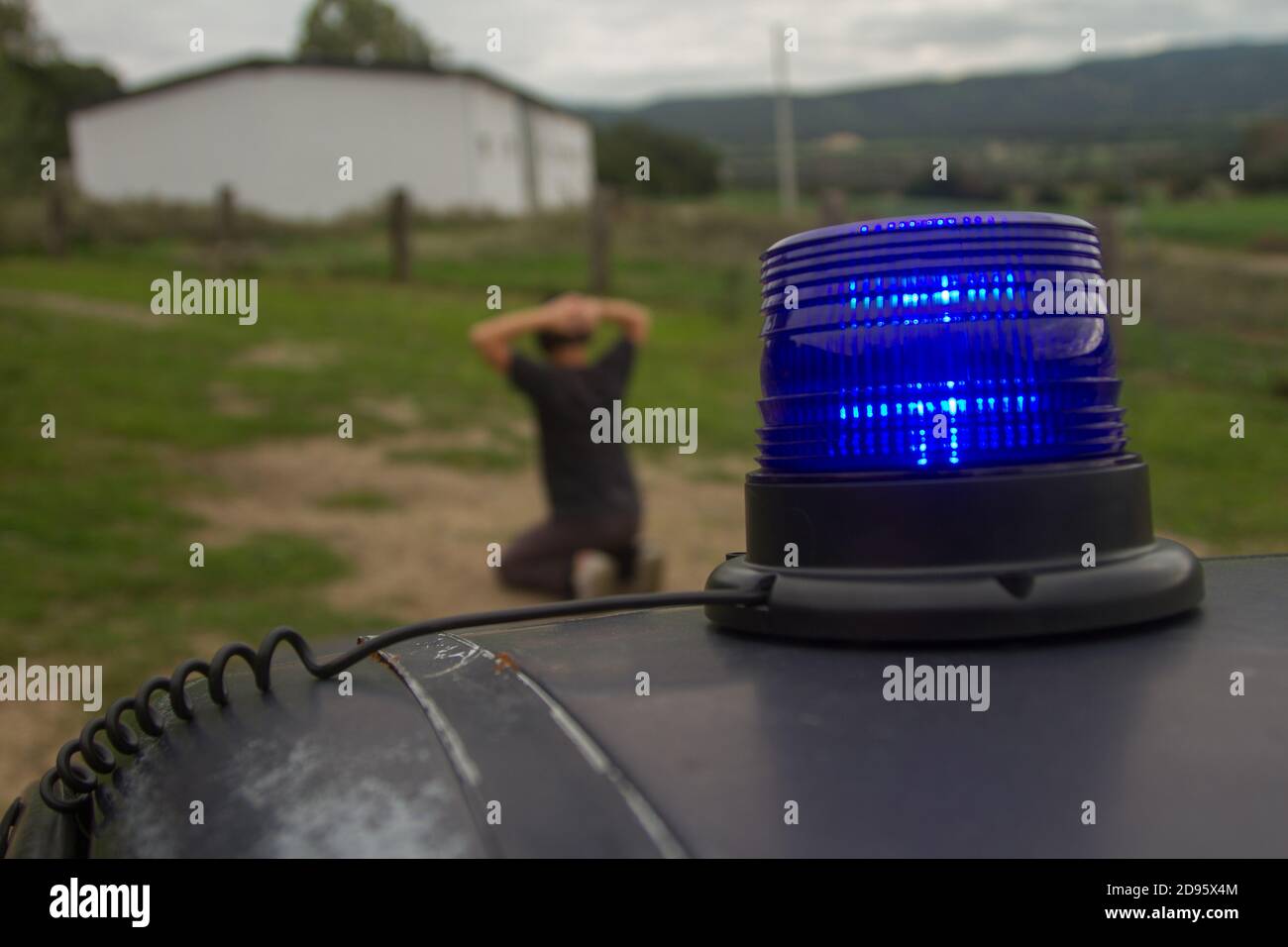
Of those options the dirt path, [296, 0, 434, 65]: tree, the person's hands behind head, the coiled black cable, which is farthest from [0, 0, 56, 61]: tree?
the coiled black cable

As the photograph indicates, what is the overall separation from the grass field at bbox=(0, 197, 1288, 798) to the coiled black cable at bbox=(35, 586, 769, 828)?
3.50m

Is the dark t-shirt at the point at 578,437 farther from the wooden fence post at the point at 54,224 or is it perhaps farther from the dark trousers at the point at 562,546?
the wooden fence post at the point at 54,224

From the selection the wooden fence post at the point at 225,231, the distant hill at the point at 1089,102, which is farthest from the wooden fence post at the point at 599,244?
the wooden fence post at the point at 225,231

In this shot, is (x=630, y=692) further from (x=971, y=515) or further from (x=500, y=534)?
(x=500, y=534)

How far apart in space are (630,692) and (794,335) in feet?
1.28

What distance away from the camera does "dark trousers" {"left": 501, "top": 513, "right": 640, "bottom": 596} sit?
25.2 ft

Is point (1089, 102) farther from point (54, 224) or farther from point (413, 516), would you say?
point (413, 516)

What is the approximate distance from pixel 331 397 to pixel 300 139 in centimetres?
2551

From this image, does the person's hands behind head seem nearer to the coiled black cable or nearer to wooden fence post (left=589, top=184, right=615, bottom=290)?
the coiled black cable

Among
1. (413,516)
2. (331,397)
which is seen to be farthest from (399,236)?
(413,516)

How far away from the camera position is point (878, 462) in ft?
3.94

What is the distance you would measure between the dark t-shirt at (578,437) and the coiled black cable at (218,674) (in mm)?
6313

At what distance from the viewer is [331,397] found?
43.5 feet
